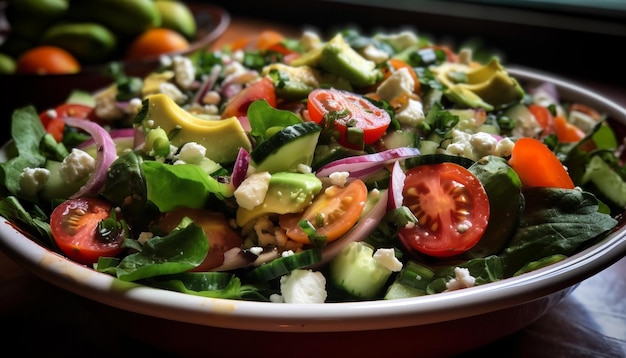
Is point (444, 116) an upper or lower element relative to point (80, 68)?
upper

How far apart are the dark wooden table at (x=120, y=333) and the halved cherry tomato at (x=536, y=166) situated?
0.26 meters

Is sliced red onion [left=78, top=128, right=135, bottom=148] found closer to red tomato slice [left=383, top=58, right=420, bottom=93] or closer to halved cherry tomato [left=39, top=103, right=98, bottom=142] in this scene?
halved cherry tomato [left=39, top=103, right=98, bottom=142]

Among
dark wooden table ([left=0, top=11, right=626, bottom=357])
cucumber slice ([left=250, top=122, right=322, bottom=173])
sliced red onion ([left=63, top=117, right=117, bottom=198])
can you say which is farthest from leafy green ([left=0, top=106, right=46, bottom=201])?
cucumber slice ([left=250, top=122, right=322, bottom=173])

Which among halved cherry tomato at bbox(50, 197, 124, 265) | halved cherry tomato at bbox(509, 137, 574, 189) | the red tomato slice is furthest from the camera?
the red tomato slice

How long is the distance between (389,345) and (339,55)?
658mm

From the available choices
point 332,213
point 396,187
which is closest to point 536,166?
point 396,187

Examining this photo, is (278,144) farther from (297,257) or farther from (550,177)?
(550,177)

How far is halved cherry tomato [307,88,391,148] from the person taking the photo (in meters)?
1.10

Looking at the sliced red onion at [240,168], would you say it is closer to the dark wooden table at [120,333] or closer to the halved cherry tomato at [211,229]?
the halved cherry tomato at [211,229]

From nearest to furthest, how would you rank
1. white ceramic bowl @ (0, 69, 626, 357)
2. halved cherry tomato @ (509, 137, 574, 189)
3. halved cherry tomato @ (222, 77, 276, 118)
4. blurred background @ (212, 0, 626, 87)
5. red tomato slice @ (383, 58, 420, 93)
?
white ceramic bowl @ (0, 69, 626, 357) → halved cherry tomato @ (509, 137, 574, 189) → halved cherry tomato @ (222, 77, 276, 118) → red tomato slice @ (383, 58, 420, 93) → blurred background @ (212, 0, 626, 87)

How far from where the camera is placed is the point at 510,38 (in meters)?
2.47

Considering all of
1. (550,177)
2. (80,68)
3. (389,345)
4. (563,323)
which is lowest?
(80,68)

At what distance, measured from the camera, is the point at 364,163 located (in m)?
1.06

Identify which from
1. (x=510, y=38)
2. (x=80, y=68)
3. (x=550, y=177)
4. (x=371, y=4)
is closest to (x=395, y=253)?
(x=550, y=177)
